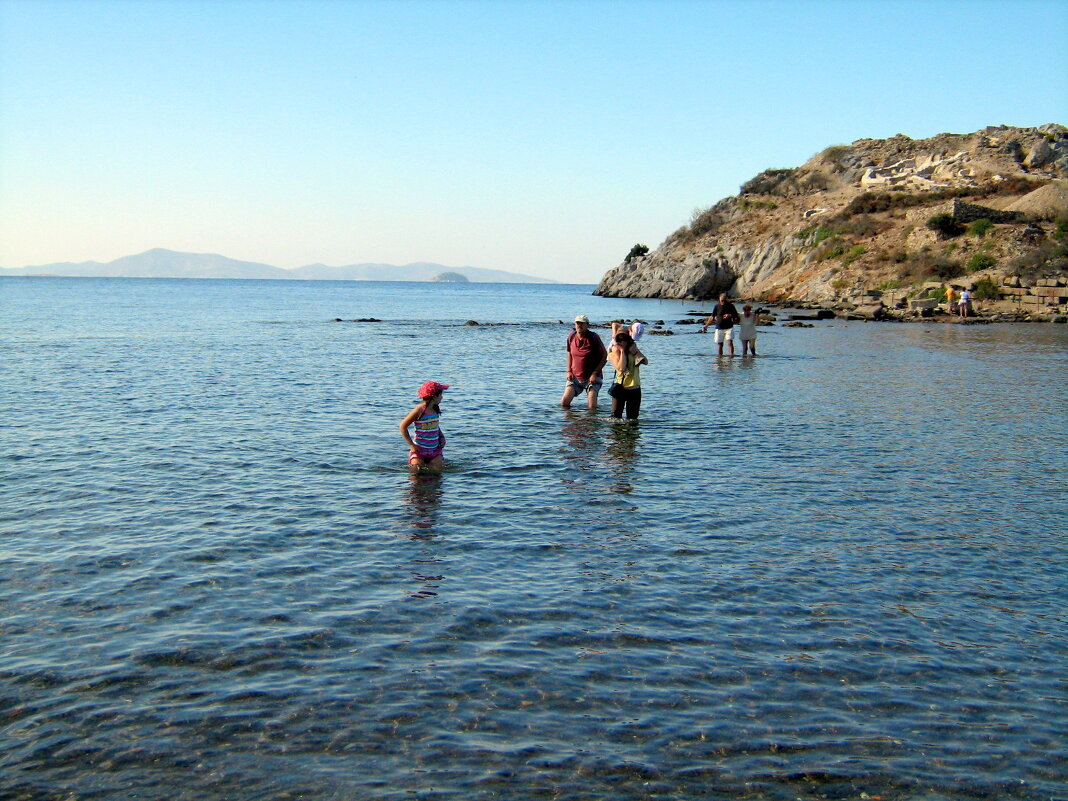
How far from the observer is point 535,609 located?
777 cm

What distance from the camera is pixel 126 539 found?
9609 millimetres

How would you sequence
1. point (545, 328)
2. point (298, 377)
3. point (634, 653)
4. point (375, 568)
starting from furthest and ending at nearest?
point (545, 328) → point (298, 377) → point (375, 568) → point (634, 653)

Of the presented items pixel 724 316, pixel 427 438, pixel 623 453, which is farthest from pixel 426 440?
pixel 724 316

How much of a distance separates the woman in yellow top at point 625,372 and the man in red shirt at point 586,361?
51 centimetres

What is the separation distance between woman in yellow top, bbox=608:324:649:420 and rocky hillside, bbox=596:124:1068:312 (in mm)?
43538

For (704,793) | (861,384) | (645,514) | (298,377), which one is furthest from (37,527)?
(861,384)

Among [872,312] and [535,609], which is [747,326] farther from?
[872,312]

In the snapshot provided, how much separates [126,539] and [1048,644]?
8879mm

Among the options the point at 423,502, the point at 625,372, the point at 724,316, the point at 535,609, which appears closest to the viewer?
the point at 535,609

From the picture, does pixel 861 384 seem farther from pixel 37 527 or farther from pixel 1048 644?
pixel 37 527

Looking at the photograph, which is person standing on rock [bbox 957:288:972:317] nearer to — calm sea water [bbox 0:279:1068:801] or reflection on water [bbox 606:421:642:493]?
calm sea water [bbox 0:279:1068:801]

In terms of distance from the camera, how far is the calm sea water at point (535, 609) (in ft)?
17.8

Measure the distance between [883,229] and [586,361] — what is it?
65383 millimetres

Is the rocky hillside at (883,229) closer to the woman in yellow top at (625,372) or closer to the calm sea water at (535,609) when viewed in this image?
the woman in yellow top at (625,372)
